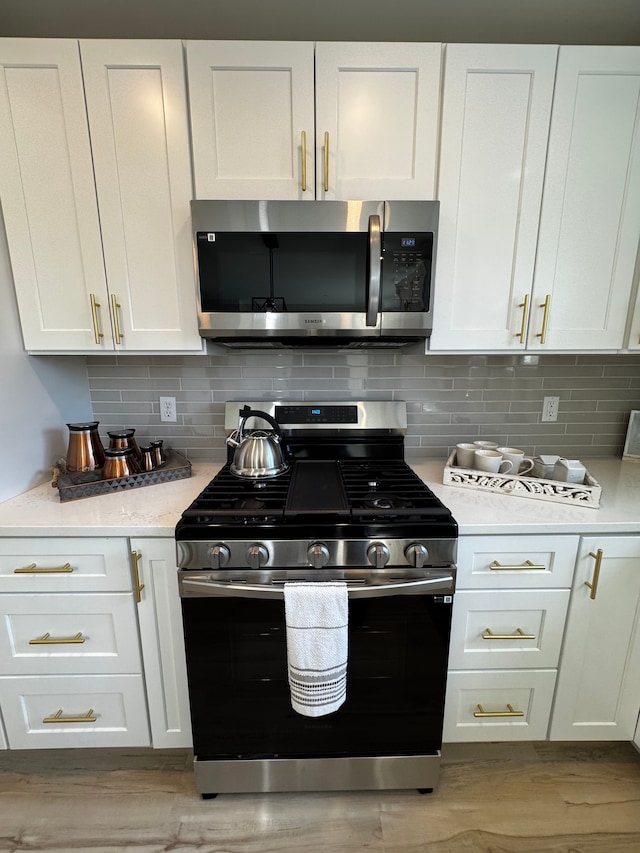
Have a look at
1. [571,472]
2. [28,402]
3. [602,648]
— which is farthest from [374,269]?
[602,648]

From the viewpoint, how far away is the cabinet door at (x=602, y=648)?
1.24 m

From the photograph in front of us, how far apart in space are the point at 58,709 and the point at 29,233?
5.36 ft

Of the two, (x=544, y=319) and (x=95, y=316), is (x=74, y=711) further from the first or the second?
(x=544, y=319)

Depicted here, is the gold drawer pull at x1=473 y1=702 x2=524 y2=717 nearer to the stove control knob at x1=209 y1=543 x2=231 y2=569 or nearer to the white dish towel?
the white dish towel

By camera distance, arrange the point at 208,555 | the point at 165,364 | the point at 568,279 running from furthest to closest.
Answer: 1. the point at 165,364
2. the point at 568,279
3. the point at 208,555

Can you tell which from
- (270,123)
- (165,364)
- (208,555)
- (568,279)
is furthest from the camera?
(165,364)

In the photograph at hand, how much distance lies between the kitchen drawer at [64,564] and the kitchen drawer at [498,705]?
1170mm

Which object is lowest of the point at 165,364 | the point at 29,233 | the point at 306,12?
the point at 165,364

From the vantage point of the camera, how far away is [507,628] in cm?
128

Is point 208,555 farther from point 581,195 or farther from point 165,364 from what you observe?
point 581,195

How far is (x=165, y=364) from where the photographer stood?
1.71 m

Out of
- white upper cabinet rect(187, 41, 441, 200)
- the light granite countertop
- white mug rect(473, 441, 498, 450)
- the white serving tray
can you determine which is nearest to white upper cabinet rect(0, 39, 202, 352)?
white upper cabinet rect(187, 41, 441, 200)

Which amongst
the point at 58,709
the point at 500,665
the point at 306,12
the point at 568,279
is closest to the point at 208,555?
the point at 58,709

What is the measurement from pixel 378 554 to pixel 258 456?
590 millimetres
